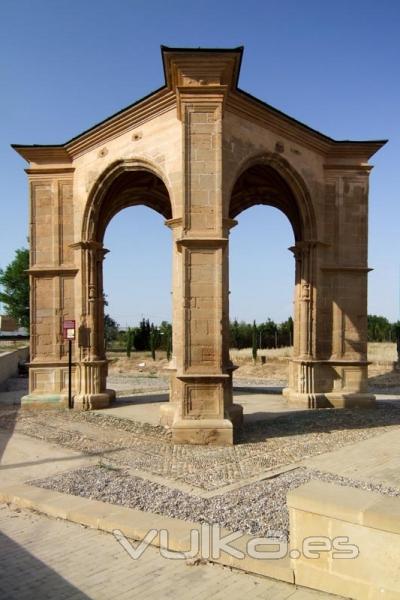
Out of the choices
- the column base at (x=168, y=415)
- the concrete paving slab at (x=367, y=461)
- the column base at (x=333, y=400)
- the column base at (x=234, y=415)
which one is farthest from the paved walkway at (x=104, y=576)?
the column base at (x=333, y=400)

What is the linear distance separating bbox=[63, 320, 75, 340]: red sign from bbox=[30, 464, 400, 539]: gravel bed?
5553 mm

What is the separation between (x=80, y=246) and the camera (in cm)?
1263

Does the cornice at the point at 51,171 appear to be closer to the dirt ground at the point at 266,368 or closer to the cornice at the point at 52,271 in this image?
the cornice at the point at 52,271

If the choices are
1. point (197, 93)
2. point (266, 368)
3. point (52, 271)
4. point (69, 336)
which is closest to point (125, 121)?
point (197, 93)

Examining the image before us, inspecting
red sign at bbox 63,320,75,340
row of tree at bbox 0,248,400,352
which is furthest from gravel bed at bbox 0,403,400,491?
row of tree at bbox 0,248,400,352

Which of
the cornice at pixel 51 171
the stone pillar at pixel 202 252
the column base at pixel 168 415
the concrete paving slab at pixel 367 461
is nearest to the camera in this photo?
the concrete paving slab at pixel 367 461

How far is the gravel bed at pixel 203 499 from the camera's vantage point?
513cm

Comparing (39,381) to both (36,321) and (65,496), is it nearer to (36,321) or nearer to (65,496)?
(36,321)

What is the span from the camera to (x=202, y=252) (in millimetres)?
9086

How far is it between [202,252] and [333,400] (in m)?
5.98

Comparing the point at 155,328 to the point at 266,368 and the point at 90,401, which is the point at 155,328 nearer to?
the point at 266,368

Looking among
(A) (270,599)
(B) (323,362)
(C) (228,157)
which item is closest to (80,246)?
(C) (228,157)

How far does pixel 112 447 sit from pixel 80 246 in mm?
5783

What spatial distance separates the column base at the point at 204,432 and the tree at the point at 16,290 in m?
38.9
